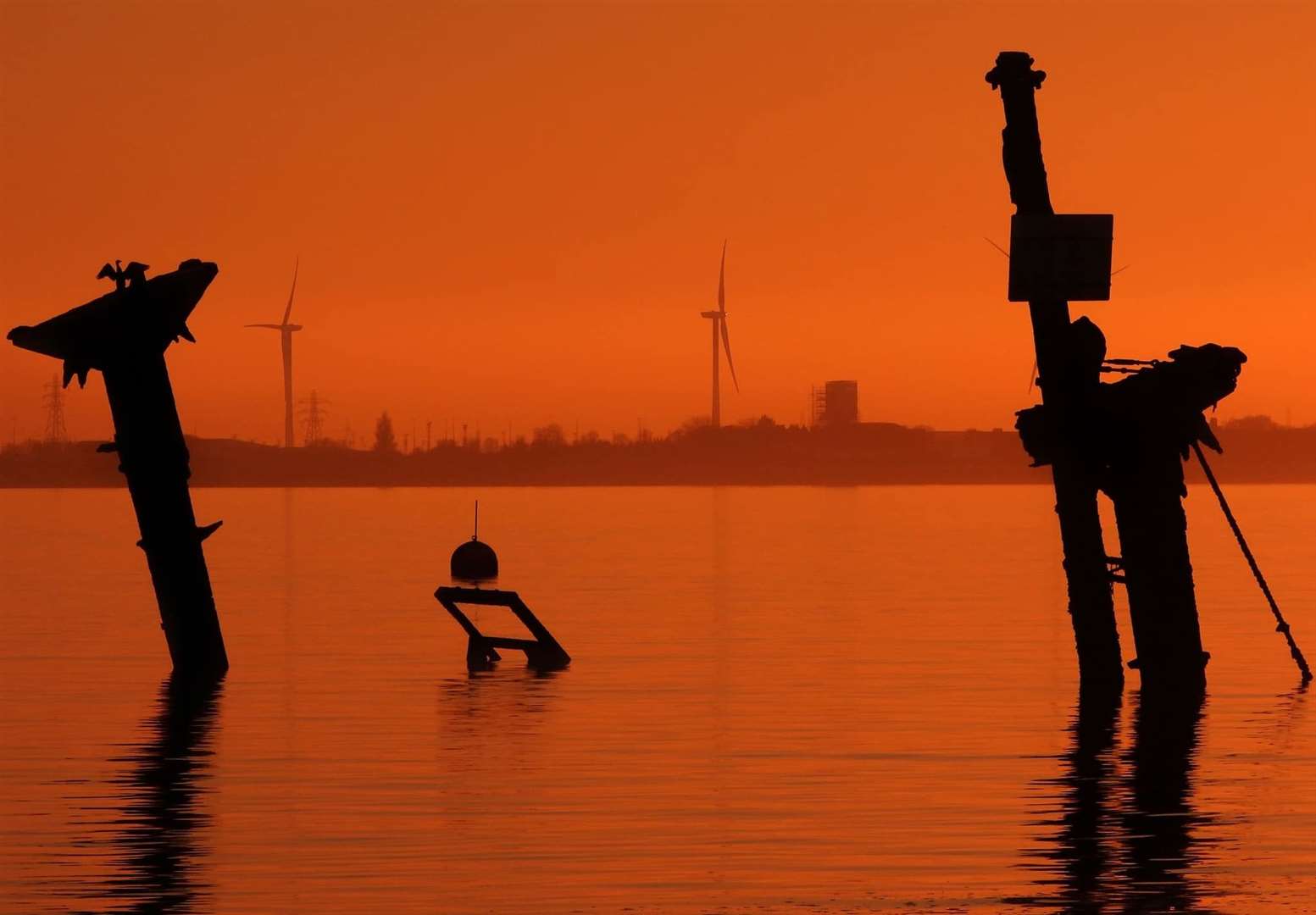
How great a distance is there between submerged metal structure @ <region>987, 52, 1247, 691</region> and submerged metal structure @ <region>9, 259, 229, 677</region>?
1098 centimetres

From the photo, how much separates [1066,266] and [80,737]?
13.7 meters

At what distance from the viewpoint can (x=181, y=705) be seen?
33469 millimetres

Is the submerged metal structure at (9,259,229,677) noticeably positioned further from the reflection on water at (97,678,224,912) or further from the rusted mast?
the rusted mast

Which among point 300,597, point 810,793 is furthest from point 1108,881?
point 300,597

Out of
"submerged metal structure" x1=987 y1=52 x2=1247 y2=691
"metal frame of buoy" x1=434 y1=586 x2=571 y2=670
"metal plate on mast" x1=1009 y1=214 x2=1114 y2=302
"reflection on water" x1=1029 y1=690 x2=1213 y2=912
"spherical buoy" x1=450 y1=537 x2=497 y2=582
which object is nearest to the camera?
"reflection on water" x1=1029 y1=690 x2=1213 y2=912

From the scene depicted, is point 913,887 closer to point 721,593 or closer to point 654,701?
point 654,701

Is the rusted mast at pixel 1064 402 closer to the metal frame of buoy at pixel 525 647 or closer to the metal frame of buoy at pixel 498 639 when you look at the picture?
the metal frame of buoy at pixel 498 639

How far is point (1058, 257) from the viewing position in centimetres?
2880

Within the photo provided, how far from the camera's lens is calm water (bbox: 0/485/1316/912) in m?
18.7

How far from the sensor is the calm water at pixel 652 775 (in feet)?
61.2

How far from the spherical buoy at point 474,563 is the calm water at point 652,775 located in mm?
34347

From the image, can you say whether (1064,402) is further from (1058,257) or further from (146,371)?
(146,371)

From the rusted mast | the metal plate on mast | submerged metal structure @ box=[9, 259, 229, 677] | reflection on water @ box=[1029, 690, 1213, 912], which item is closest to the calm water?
reflection on water @ box=[1029, 690, 1213, 912]

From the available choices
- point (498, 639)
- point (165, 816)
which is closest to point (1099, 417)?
point (165, 816)
